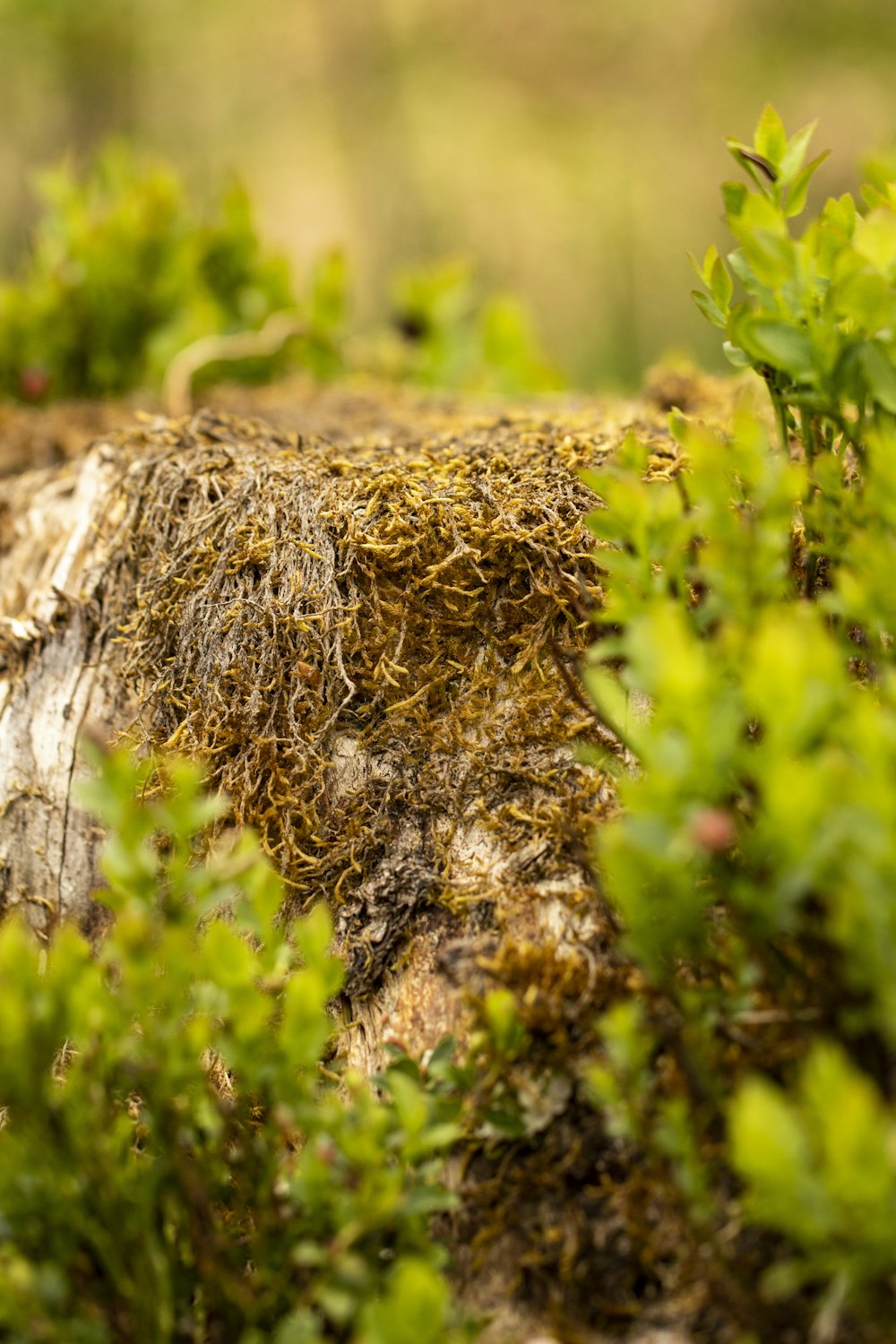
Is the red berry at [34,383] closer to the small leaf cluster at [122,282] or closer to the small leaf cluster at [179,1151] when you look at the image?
the small leaf cluster at [122,282]

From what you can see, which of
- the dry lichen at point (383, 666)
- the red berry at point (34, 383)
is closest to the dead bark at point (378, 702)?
the dry lichen at point (383, 666)

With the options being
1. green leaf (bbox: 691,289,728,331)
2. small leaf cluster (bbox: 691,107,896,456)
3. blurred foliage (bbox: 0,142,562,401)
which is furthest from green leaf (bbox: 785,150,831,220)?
blurred foliage (bbox: 0,142,562,401)

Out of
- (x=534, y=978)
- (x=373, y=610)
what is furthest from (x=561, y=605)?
(x=534, y=978)

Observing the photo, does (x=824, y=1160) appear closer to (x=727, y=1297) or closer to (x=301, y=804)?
(x=727, y=1297)

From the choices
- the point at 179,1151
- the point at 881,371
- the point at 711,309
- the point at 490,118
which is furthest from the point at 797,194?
the point at 490,118

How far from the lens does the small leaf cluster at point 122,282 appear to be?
326 cm

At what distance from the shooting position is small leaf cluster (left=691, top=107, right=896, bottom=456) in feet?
3.94

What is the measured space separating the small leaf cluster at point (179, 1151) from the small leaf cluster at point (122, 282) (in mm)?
2664

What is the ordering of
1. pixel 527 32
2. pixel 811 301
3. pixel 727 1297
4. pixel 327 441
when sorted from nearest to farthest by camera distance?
pixel 727 1297 < pixel 811 301 < pixel 327 441 < pixel 527 32

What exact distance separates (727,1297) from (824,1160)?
1.06 feet

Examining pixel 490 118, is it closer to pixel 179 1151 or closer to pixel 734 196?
pixel 734 196

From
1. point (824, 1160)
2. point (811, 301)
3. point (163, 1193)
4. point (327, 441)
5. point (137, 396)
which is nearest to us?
point (824, 1160)

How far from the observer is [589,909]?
1.43 metres

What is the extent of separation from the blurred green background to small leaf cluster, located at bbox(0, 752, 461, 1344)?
27.7ft
